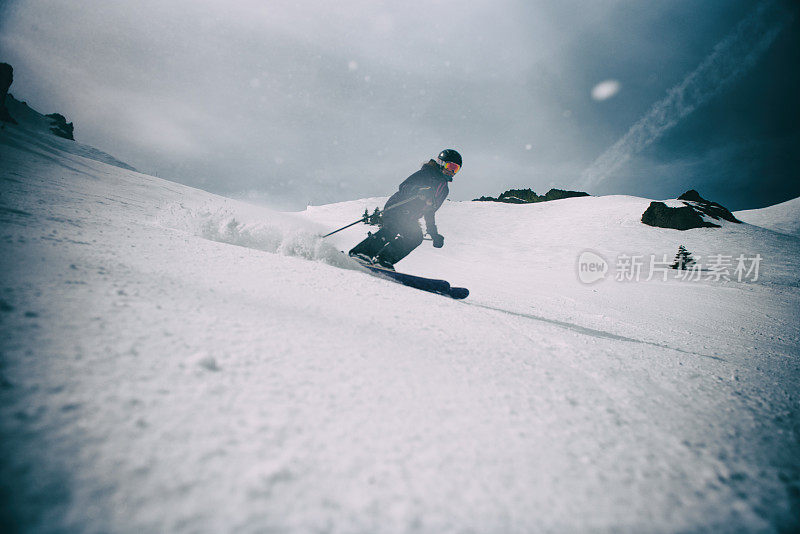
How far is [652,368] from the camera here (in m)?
1.59

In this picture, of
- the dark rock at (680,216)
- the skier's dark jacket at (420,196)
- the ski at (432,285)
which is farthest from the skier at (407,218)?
the dark rock at (680,216)

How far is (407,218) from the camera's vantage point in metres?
4.40


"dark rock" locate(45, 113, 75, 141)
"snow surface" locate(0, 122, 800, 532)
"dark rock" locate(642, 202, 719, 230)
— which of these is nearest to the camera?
"snow surface" locate(0, 122, 800, 532)

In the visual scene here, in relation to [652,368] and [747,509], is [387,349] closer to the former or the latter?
[747,509]

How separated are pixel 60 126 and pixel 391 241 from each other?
6202 cm

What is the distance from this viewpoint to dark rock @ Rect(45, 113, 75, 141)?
36031mm

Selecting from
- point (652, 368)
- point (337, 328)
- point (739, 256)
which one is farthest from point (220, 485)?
point (739, 256)

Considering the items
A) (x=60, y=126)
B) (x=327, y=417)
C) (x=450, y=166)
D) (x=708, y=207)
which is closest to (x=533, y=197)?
(x=708, y=207)

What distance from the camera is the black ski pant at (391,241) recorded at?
169 inches

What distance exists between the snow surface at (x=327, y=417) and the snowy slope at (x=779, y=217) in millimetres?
35596

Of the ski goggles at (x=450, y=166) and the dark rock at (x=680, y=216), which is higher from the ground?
the dark rock at (x=680, y=216)

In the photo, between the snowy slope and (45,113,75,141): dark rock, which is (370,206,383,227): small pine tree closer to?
the snowy slope

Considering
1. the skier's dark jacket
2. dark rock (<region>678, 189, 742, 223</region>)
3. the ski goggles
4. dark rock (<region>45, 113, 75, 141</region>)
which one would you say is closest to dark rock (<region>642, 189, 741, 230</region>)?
dark rock (<region>678, 189, 742, 223</region>)

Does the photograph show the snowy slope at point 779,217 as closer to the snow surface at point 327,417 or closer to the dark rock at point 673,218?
the dark rock at point 673,218
